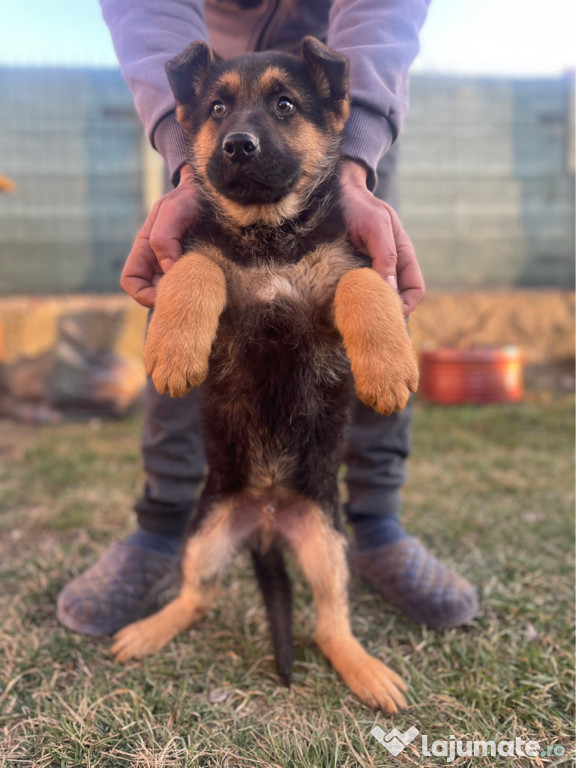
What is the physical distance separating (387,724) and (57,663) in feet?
3.68

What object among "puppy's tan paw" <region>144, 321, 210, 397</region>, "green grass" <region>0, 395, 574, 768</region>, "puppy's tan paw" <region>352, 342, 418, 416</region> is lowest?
"green grass" <region>0, 395, 574, 768</region>

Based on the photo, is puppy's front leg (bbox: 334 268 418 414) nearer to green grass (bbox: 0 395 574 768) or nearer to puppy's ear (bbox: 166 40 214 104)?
puppy's ear (bbox: 166 40 214 104)

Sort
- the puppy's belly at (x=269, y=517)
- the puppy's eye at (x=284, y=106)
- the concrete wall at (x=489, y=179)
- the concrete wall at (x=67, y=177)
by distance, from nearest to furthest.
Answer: the puppy's eye at (x=284, y=106)
the puppy's belly at (x=269, y=517)
the concrete wall at (x=67, y=177)
the concrete wall at (x=489, y=179)

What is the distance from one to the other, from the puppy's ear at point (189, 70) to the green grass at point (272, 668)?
6.11 feet

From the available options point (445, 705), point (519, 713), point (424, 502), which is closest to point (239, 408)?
point (445, 705)

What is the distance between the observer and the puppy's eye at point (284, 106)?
6.23 ft

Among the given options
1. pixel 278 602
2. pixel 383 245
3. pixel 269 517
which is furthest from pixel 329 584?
pixel 383 245

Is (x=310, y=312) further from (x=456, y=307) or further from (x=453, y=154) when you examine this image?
(x=453, y=154)

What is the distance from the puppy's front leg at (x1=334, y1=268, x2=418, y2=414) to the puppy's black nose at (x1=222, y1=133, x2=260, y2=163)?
445 millimetres

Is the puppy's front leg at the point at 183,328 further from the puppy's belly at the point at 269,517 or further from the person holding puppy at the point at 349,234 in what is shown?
the puppy's belly at the point at 269,517

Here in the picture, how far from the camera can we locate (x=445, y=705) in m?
1.91

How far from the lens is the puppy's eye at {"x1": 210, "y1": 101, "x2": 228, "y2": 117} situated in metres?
1.92

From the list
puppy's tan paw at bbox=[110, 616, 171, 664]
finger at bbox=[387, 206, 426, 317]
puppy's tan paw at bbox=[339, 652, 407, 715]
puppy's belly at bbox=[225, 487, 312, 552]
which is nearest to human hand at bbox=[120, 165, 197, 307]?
finger at bbox=[387, 206, 426, 317]

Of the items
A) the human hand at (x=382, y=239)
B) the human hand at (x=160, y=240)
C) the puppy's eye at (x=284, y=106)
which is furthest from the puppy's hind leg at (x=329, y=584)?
the puppy's eye at (x=284, y=106)
